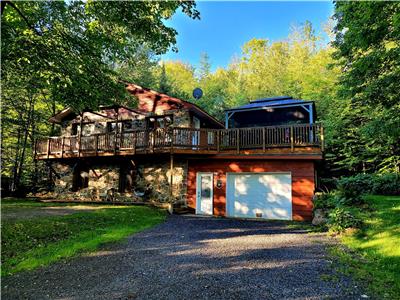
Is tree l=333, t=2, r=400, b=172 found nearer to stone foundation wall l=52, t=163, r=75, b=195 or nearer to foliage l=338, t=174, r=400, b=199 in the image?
foliage l=338, t=174, r=400, b=199

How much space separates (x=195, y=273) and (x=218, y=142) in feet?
27.7

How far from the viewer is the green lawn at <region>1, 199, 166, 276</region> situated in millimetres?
5875

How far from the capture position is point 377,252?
572 centimetres

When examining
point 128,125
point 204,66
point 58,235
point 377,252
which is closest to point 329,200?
point 377,252

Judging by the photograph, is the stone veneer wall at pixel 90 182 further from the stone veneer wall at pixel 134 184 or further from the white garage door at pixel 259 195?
the white garage door at pixel 259 195

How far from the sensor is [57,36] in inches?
329

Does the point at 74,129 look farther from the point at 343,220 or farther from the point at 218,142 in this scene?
the point at 343,220

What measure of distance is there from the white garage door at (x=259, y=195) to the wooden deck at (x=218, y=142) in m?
1.18

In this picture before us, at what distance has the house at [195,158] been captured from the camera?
1194 centimetres

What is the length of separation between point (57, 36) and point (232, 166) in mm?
8649

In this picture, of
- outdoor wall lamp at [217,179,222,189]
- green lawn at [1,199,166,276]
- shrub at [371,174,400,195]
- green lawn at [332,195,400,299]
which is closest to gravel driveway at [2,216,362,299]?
green lawn at [332,195,400,299]

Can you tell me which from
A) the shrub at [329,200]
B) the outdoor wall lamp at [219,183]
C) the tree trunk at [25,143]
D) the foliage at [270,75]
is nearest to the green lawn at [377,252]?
the shrub at [329,200]

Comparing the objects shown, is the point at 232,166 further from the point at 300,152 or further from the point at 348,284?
the point at 348,284

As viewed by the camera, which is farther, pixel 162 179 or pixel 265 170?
pixel 162 179
